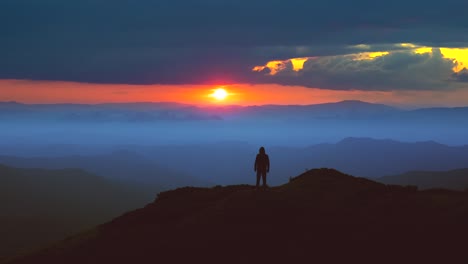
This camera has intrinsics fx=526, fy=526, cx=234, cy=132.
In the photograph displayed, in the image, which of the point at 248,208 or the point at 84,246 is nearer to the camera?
the point at 248,208

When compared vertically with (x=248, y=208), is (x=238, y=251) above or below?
below

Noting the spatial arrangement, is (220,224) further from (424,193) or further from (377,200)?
(424,193)

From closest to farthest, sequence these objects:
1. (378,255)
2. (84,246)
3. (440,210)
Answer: (378,255)
(440,210)
(84,246)


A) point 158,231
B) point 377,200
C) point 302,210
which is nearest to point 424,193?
point 377,200

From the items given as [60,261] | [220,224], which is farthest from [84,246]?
[220,224]

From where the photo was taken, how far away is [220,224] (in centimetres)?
3944

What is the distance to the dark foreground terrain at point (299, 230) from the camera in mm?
32938

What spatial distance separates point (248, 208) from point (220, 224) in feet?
8.73

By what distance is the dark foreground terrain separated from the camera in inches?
1297

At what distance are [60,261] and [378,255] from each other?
25.6m

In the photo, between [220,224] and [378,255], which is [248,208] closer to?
[220,224]

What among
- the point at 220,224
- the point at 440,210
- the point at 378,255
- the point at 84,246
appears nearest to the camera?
the point at 378,255

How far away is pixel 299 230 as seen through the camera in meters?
37.0

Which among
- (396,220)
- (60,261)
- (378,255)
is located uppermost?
(396,220)
